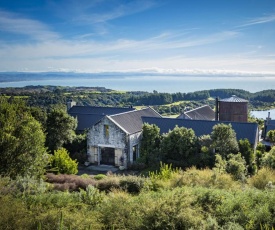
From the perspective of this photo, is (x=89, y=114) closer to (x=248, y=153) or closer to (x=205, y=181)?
(x=248, y=153)

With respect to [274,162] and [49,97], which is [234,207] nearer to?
[274,162]

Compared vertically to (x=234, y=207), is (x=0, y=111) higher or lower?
higher

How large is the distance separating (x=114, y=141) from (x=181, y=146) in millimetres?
7233

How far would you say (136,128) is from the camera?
31.3 metres

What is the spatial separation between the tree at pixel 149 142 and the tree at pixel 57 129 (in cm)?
785

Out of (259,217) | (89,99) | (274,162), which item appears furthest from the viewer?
(89,99)

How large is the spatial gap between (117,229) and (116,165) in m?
20.1

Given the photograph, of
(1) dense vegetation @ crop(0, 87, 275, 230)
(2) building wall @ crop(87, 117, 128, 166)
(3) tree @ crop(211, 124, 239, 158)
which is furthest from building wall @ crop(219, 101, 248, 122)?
(2) building wall @ crop(87, 117, 128, 166)

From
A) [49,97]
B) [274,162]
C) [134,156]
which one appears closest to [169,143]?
[134,156]

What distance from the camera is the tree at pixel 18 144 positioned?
16.4 m

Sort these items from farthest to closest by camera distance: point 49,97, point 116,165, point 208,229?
point 49,97 < point 116,165 < point 208,229

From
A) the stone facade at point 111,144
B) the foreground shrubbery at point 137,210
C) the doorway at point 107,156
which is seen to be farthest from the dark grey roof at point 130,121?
the foreground shrubbery at point 137,210

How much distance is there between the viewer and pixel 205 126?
99.9ft

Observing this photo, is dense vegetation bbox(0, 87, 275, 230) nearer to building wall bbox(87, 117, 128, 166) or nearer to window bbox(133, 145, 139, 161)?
window bbox(133, 145, 139, 161)
